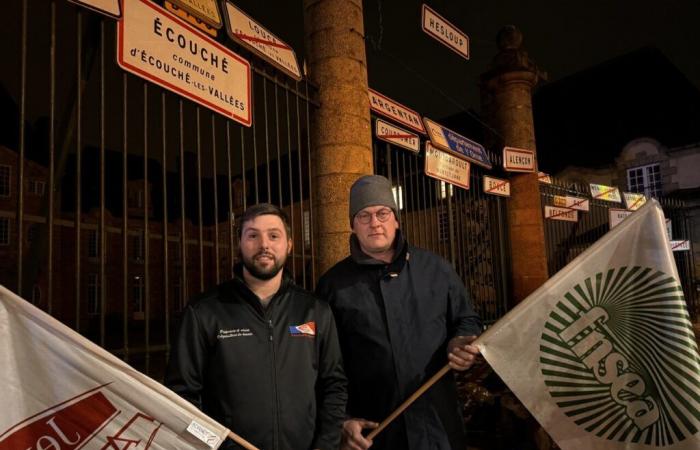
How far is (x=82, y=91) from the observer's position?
3.06m

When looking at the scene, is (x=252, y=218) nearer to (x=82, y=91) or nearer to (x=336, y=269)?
(x=336, y=269)

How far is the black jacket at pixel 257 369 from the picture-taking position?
2.16 m

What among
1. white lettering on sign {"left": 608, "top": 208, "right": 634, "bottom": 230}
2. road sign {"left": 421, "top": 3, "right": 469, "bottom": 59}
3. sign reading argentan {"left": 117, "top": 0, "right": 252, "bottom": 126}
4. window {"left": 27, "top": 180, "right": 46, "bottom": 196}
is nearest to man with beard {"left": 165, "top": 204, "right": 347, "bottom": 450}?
sign reading argentan {"left": 117, "top": 0, "right": 252, "bottom": 126}

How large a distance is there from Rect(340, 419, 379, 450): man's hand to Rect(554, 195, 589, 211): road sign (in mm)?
8700

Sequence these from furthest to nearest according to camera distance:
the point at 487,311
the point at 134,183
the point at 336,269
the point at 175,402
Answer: the point at 134,183 < the point at 487,311 < the point at 336,269 < the point at 175,402

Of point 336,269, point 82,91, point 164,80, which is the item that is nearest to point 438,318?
point 336,269

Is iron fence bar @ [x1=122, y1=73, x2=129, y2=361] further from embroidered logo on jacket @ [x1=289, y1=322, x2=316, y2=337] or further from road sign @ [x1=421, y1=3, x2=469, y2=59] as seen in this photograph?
road sign @ [x1=421, y1=3, x2=469, y2=59]

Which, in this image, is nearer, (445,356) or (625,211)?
(445,356)

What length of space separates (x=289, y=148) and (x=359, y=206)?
2406mm

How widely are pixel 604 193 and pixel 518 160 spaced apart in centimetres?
461

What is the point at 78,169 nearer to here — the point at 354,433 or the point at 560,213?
the point at 354,433

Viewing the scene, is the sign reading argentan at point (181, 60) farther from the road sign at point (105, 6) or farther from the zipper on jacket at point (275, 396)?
the zipper on jacket at point (275, 396)

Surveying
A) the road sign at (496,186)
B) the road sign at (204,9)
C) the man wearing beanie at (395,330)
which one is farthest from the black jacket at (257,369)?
the road sign at (496,186)

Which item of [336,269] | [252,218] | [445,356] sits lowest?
[445,356]
